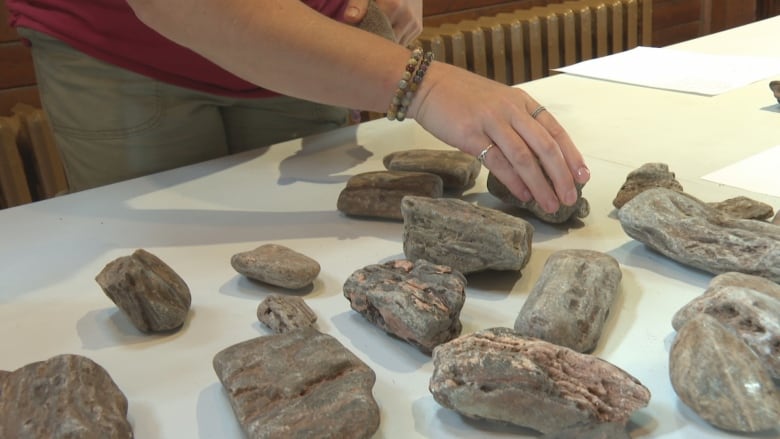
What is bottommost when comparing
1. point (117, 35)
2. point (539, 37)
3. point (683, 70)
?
point (539, 37)

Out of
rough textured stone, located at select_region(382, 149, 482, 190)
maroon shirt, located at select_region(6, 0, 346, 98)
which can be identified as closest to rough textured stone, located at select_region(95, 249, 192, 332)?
rough textured stone, located at select_region(382, 149, 482, 190)

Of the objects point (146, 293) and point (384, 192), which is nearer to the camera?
point (146, 293)

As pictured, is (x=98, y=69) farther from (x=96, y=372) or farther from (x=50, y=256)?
(x=96, y=372)

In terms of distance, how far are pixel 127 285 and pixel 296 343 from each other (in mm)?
210

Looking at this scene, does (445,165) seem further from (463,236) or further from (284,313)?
(284,313)

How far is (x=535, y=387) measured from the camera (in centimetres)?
61

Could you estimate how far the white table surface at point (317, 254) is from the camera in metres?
0.69

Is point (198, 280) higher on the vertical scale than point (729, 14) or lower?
higher

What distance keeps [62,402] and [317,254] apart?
1.23ft

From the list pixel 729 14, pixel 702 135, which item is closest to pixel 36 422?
pixel 702 135

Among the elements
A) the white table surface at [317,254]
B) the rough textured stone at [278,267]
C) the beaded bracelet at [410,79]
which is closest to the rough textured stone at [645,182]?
the white table surface at [317,254]

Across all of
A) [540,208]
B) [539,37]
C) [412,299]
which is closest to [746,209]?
[540,208]

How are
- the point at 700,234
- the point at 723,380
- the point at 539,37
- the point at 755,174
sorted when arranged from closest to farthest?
the point at 723,380
the point at 700,234
the point at 755,174
the point at 539,37

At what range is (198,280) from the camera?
915 mm
